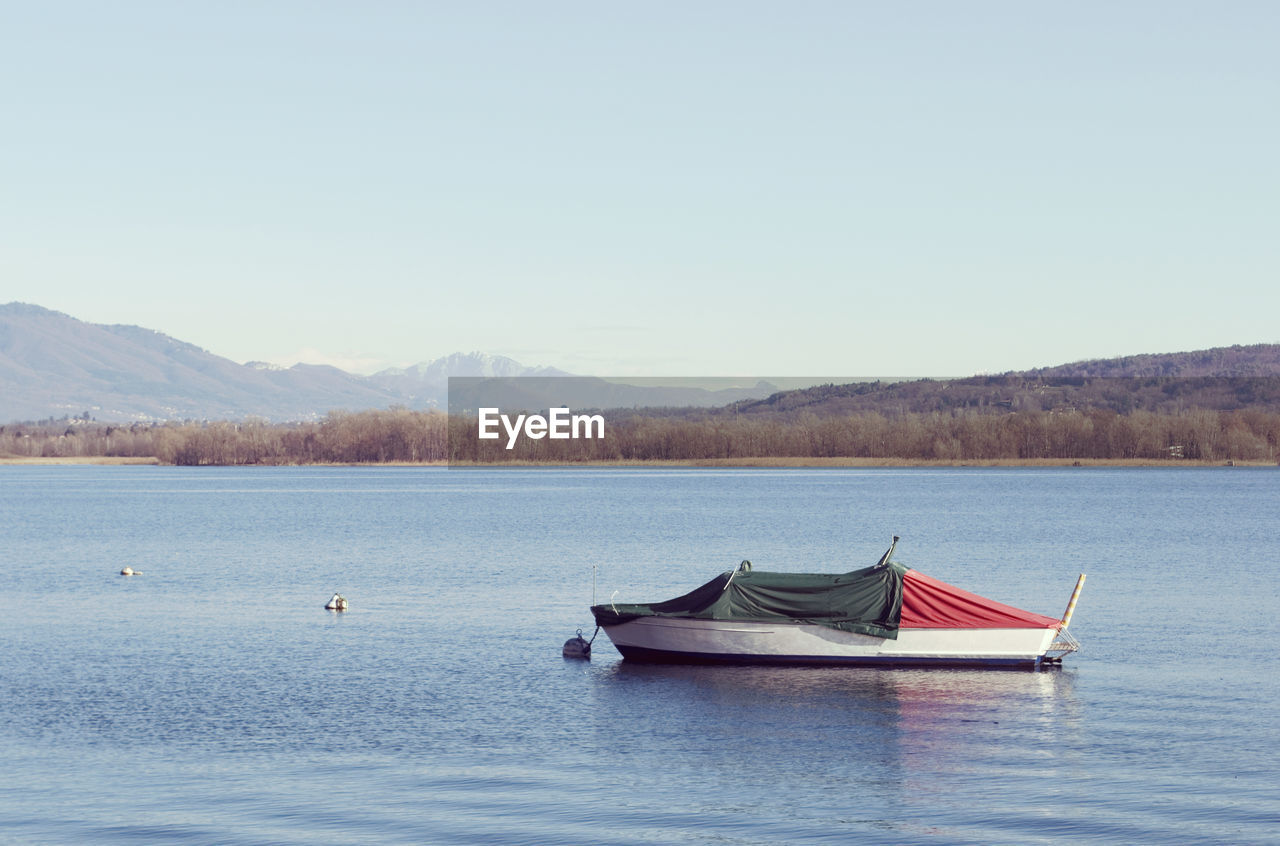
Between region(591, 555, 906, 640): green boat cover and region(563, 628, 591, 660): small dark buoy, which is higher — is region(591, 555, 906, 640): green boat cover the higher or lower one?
the higher one

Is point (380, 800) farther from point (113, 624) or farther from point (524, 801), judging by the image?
point (113, 624)

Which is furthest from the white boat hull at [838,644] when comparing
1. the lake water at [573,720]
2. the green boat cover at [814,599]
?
the lake water at [573,720]

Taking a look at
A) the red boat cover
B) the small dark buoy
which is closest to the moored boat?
the red boat cover

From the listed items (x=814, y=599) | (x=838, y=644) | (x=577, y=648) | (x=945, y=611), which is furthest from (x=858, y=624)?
(x=577, y=648)

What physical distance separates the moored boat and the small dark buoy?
3099mm

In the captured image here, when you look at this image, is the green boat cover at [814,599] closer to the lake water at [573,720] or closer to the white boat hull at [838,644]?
the white boat hull at [838,644]

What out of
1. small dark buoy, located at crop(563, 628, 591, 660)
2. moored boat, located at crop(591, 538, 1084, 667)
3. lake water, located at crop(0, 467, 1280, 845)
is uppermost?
moored boat, located at crop(591, 538, 1084, 667)

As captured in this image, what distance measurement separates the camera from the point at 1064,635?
40750 mm

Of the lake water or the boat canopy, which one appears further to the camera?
the boat canopy

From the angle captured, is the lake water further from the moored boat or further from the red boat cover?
the red boat cover

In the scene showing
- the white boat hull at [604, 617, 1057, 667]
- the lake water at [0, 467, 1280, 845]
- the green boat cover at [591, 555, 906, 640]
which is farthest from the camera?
the green boat cover at [591, 555, 906, 640]

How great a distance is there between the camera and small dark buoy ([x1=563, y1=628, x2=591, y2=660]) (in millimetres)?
40562

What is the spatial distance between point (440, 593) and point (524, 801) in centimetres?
3597

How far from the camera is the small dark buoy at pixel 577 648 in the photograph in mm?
40562
